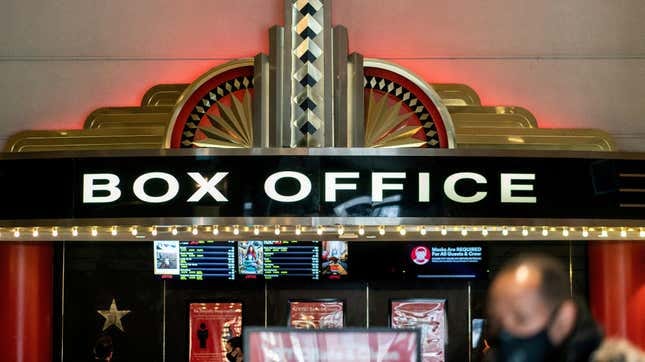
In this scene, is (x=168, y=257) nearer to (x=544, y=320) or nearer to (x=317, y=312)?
(x=317, y=312)

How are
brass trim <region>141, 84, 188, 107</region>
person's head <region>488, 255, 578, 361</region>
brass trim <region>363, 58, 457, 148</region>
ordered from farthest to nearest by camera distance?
1. brass trim <region>141, 84, 188, 107</region>
2. brass trim <region>363, 58, 457, 148</region>
3. person's head <region>488, 255, 578, 361</region>

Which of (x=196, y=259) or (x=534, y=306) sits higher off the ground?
(x=196, y=259)

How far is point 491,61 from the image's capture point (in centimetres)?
840

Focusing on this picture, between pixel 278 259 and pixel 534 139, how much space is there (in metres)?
2.71

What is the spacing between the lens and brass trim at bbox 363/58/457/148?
794 cm

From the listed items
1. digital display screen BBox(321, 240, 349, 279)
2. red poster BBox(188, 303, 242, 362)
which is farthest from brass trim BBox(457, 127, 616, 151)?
red poster BBox(188, 303, 242, 362)

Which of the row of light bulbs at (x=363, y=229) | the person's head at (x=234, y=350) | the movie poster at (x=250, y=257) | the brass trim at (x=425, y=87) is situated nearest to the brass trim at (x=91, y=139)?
the row of light bulbs at (x=363, y=229)

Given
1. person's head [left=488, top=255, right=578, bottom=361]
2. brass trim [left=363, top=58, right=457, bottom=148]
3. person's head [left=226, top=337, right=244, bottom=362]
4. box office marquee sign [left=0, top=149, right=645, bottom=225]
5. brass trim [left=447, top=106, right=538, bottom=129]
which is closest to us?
person's head [left=488, top=255, right=578, bottom=361]

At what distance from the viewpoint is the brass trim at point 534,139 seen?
8.00m

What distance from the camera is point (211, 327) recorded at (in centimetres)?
931

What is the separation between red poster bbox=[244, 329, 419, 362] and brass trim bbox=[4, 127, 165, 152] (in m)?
3.96

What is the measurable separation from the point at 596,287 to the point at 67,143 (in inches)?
190

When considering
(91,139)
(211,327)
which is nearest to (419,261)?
(211,327)

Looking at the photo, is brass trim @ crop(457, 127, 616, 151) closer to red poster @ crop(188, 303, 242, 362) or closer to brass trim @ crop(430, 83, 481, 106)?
brass trim @ crop(430, 83, 481, 106)
